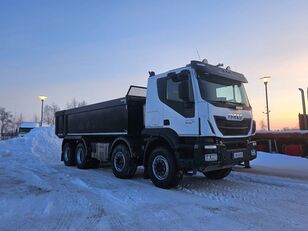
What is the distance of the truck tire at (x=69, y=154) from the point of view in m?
15.1

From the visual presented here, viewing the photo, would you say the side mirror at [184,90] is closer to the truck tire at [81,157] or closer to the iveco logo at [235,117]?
the iveco logo at [235,117]

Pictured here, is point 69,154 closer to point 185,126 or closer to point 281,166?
point 185,126

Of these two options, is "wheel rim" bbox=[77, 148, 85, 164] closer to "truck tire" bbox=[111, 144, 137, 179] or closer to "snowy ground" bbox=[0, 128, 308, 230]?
"snowy ground" bbox=[0, 128, 308, 230]

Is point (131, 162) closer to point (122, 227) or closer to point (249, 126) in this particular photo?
point (249, 126)

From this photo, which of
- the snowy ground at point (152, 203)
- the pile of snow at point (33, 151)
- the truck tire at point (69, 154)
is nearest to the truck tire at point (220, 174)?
the snowy ground at point (152, 203)

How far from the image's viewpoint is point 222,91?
881 centimetres

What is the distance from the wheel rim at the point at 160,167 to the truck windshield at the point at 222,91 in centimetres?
212

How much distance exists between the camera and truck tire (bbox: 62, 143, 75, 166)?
1515cm

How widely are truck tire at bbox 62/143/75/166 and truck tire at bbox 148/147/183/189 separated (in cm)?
695

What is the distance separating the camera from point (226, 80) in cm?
909

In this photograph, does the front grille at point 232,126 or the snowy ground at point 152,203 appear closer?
the snowy ground at point 152,203

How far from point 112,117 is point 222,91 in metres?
4.50

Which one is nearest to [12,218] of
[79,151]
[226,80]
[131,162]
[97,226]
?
[97,226]

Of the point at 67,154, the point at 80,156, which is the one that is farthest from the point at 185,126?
the point at 67,154
